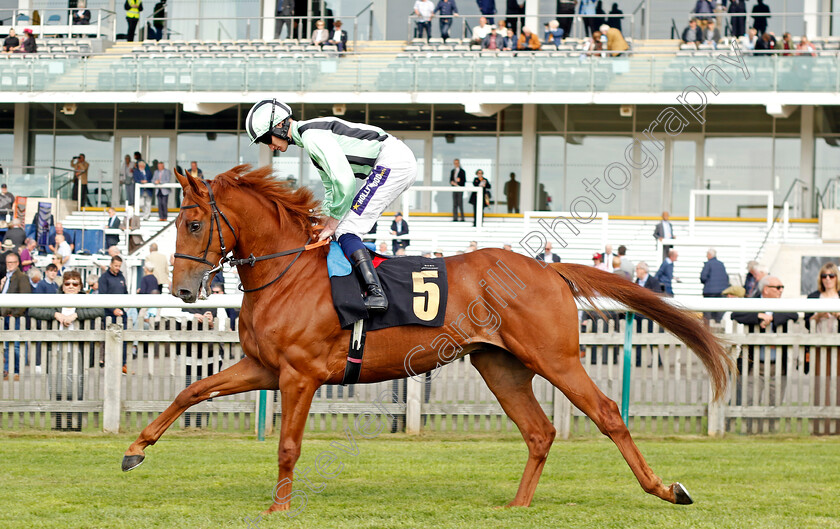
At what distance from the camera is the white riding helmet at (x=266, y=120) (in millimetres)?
4965

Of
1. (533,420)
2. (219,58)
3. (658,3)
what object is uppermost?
(658,3)

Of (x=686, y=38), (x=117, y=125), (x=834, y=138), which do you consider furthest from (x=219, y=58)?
(x=834, y=138)

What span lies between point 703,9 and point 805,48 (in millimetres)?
2556

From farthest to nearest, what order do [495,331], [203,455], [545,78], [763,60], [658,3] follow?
[658,3], [545,78], [763,60], [203,455], [495,331]

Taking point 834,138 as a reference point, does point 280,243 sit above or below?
below

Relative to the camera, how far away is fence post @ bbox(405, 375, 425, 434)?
752 cm

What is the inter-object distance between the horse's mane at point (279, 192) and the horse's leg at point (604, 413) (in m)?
1.49

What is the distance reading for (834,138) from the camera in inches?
870

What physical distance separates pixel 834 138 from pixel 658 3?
5215mm

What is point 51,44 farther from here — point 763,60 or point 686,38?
point 763,60

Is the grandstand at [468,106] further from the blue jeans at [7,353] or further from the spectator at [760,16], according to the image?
the blue jeans at [7,353]

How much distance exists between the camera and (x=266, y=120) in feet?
16.3

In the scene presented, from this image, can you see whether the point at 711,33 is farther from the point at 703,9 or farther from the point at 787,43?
the point at 787,43

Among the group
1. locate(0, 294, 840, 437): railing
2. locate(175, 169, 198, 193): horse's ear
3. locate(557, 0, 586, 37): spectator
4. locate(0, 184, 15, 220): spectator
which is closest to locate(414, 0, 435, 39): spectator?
locate(557, 0, 586, 37): spectator
